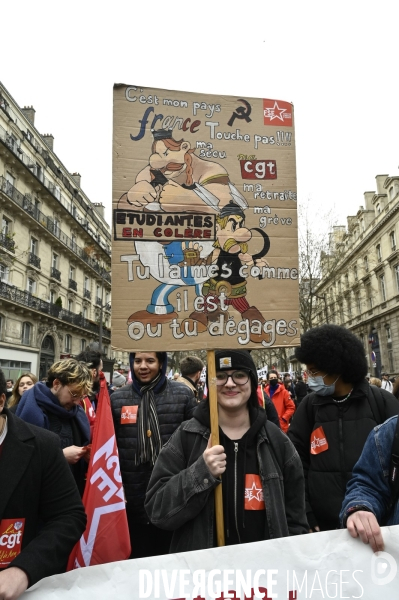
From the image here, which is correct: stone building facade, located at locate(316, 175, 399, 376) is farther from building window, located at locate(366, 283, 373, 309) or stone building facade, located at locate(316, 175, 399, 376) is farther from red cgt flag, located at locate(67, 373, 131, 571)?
red cgt flag, located at locate(67, 373, 131, 571)

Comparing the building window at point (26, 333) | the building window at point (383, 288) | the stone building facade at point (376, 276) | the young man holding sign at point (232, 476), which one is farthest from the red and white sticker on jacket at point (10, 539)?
the building window at point (383, 288)

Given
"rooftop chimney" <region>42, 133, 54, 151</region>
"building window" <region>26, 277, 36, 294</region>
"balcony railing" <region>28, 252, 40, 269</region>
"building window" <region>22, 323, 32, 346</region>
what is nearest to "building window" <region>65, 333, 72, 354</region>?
"building window" <region>26, 277, 36, 294</region>

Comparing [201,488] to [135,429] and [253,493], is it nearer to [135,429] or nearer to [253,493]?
[253,493]

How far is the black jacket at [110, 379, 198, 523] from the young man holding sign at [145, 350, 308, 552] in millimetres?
1002

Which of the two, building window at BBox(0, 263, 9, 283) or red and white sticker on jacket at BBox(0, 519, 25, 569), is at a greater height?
building window at BBox(0, 263, 9, 283)

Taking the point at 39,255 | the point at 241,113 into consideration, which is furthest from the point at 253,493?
the point at 39,255

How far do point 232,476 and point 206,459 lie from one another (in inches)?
9.9

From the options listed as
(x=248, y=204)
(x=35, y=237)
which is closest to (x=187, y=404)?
(x=248, y=204)

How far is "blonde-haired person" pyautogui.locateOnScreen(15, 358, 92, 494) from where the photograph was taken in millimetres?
3337

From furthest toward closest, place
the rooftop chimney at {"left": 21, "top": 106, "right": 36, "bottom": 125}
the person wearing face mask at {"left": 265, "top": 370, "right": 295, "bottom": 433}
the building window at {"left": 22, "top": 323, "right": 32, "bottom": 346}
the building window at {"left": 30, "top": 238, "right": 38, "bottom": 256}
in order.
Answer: the rooftop chimney at {"left": 21, "top": 106, "right": 36, "bottom": 125}, the building window at {"left": 30, "top": 238, "right": 38, "bottom": 256}, the building window at {"left": 22, "top": 323, "right": 32, "bottom": 346}, the person wearing face mask at {"left": 265, "top": 370, "right": 295, "bottom": 433}

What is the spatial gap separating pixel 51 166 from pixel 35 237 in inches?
306

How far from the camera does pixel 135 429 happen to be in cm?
331

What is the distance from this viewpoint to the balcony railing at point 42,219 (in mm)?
30453

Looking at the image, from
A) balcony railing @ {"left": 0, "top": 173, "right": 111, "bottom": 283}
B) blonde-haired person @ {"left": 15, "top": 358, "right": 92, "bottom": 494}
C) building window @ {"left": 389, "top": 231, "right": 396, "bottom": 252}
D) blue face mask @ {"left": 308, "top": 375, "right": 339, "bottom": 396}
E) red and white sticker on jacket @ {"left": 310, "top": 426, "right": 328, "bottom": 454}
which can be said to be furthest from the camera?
building window @ {"left": 389, "top": 231, "right": 396, "bottom": 252}
